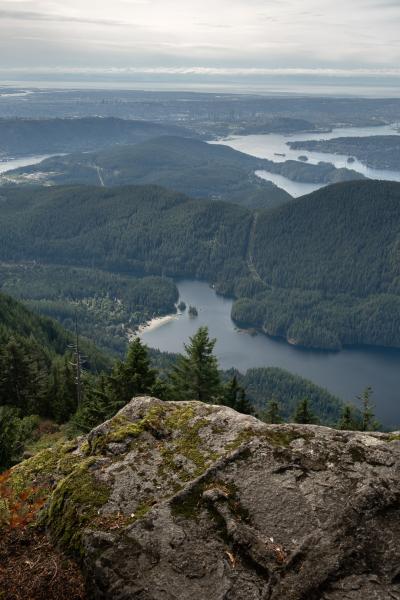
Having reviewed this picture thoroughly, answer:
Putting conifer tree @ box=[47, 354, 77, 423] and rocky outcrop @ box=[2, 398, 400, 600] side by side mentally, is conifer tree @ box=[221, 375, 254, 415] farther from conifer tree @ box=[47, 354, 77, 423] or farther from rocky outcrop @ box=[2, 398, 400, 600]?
rocky outcrop @ box=[2, 398, 400, 600]

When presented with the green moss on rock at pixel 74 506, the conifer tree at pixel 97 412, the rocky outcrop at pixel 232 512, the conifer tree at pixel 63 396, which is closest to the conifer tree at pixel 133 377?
the conifer tree at pixel 97 412

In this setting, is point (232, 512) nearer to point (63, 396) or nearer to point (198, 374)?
point (198, 374)

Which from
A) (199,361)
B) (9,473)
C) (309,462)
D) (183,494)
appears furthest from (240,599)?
(199,361)

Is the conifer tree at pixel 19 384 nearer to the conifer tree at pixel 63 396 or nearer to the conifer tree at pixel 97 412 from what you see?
the conifer tree at pixel 63 396

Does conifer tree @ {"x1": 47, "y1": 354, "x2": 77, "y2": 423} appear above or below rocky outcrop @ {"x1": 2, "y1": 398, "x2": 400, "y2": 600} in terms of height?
below

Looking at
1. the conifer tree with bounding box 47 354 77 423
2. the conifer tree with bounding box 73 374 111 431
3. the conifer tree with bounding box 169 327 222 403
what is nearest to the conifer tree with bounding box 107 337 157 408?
the conifer tree with bounding box 73 374 111 431

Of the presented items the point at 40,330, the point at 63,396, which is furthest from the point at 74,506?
the point at 40,330
